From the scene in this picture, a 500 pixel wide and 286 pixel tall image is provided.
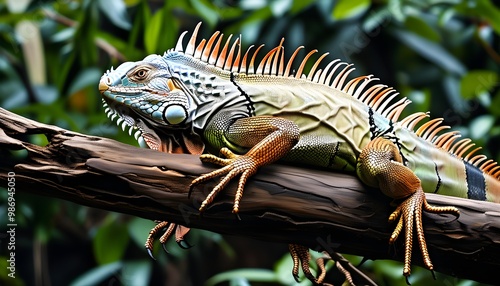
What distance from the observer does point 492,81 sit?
5.30 m

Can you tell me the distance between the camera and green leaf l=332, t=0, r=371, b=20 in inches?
206

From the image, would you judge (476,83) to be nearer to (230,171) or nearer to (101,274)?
(101,274)

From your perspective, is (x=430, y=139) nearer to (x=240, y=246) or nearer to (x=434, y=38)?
(x=434, y=38)

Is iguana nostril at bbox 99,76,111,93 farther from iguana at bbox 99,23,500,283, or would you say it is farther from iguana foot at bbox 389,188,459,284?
iguana foot at bbox 389,188,459,284

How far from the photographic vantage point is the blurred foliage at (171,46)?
4762 millimetres

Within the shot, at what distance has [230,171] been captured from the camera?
220 centimetres

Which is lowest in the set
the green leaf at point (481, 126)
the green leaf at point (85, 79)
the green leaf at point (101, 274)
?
the green leaf at point (101, 274)

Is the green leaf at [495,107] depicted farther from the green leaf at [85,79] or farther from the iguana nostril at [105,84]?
the iguana nostril at [105,84]

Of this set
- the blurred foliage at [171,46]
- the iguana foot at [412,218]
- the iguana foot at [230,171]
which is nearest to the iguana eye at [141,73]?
the iguana foot at [230,171]

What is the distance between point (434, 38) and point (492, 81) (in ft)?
2.81

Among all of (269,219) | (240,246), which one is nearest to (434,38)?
(240,246)

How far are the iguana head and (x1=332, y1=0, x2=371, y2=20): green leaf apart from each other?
314 centimetres

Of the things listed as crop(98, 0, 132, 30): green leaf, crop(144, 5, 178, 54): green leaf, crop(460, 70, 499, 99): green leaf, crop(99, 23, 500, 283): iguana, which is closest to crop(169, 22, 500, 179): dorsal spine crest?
crop(99, 23, 500, 283): iguana

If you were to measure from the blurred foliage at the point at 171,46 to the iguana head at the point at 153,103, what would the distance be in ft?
5.36
